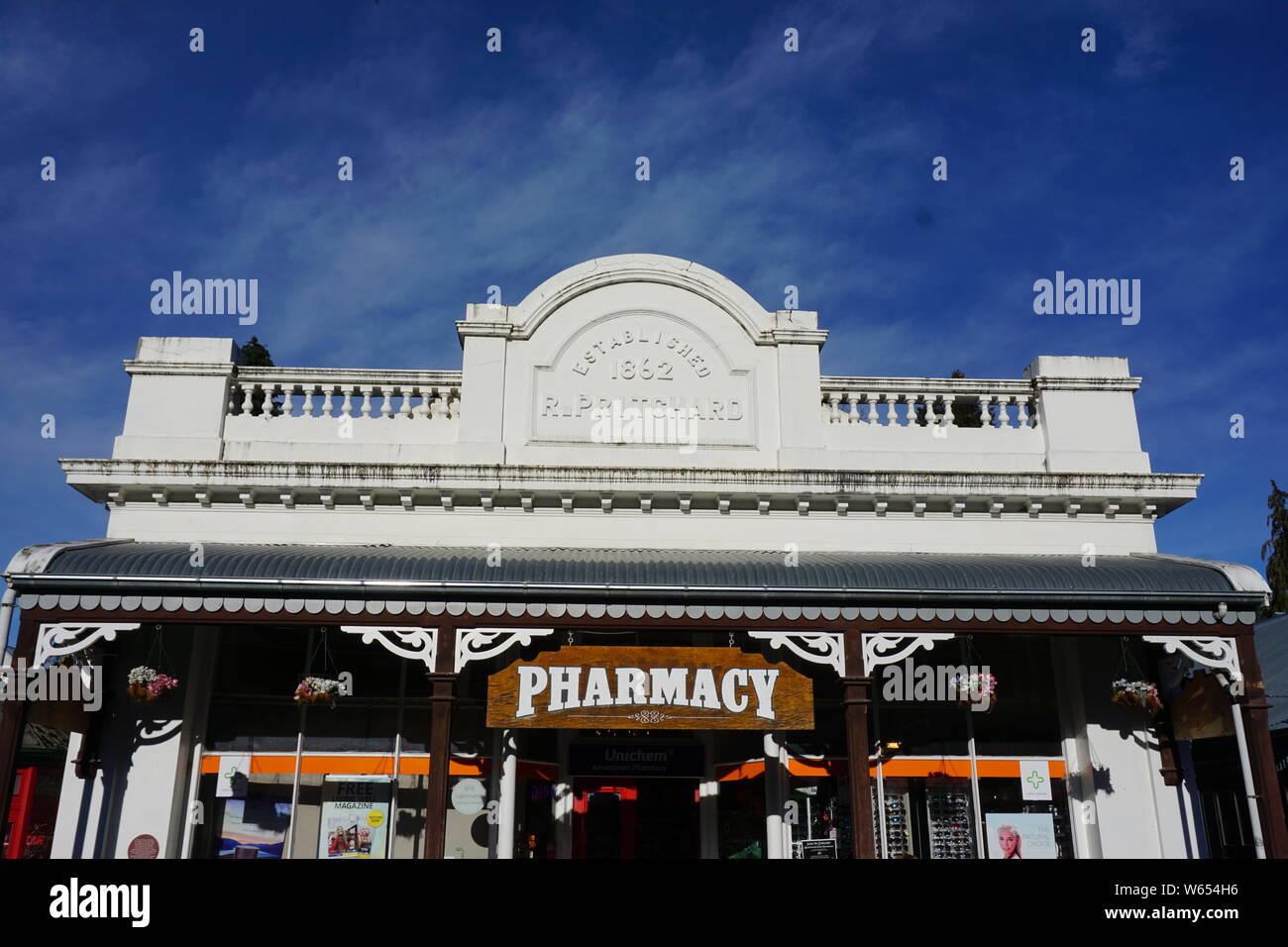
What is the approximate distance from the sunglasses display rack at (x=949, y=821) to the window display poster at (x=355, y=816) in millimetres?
6745

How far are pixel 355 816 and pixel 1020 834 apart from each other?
8.23m

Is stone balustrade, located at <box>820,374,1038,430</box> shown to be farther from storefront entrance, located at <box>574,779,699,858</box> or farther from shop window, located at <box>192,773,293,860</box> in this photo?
shop window, located at <box>192,773,293,860</box>

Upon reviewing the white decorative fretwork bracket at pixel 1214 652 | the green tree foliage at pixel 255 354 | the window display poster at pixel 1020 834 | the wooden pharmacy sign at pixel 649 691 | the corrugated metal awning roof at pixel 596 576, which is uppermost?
the green tree foliage at pixel 255 354

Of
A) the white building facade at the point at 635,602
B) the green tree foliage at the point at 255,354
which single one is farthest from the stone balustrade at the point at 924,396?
the green tree foliage at the point at 255,354

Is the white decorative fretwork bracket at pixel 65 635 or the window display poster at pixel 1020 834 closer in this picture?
the white decorative fretwork bracket at pixel 65 635

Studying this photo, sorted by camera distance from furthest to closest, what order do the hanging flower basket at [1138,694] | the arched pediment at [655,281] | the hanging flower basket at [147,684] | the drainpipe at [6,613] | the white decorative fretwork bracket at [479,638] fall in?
1. the arched pediment at [655,281]
2. the hanging flower basket at [1138,694]
3. the hanging flower basket at [147,684]
4. the white decorative fretwork bracket at [479,638]
5. the drainpipe at [6,613]

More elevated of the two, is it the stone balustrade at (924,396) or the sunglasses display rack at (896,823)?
the stone balustrade at (924,396)

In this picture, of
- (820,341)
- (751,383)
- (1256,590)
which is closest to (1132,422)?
(1256,590)

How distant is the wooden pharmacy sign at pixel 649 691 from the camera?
424 inches

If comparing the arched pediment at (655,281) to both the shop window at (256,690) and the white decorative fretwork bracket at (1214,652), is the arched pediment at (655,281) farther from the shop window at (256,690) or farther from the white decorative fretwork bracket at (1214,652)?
the white decorative fretwork bracket at (1214,652)

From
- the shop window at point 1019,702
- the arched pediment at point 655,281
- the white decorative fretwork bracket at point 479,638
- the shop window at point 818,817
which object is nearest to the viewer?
the white decorative fretwork bracket at point 479,638

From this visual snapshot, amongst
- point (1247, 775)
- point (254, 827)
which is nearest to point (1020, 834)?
point (1247, 775)

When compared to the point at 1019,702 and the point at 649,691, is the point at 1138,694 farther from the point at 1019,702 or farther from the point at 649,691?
the point at 649,691
